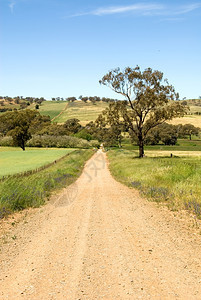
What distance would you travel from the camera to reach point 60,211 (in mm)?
13039

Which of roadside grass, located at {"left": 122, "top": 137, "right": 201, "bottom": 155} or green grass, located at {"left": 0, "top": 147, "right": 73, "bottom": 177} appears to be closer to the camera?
green grass, located at {"left": 0, "top": 147, "right": 73, "bottom": 177}

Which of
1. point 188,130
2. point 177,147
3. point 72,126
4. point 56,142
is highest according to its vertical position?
point 72,126

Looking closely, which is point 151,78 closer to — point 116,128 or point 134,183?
point 116,128

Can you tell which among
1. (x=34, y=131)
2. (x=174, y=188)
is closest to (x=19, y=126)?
(x=34, y=131)

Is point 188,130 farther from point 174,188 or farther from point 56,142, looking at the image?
point 174,188

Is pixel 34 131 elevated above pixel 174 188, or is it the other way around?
pixel 34 131

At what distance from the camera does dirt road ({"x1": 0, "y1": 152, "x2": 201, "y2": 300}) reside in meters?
5.34

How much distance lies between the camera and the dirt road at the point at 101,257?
5.34 metres

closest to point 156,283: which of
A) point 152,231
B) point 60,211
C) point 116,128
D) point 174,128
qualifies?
point 152,231

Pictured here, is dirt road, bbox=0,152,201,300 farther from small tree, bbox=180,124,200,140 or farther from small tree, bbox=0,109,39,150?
small tree, bbox=180,124,200,140

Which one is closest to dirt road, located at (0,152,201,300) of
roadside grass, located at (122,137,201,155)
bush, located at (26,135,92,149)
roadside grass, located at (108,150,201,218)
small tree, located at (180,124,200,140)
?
roadside grass, located at (108,150,201,218)

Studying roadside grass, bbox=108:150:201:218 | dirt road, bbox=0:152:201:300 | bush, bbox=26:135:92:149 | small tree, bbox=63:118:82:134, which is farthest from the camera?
small tree, bbox=63:118:82:134

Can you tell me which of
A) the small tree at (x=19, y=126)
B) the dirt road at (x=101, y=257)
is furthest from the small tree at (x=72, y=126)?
the dirt road at (x=101, y=257)

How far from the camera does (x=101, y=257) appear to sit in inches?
275
